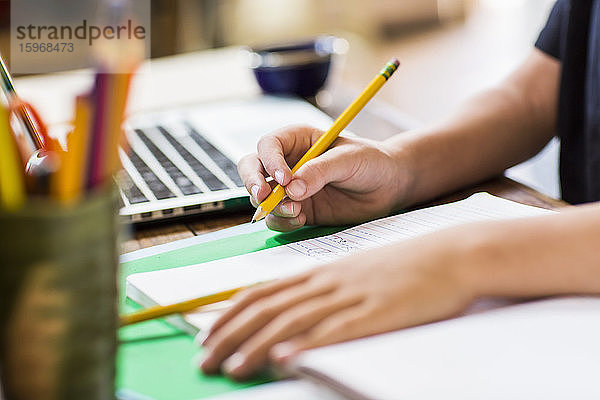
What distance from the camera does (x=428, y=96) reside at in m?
1.31

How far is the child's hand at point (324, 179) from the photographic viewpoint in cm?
64

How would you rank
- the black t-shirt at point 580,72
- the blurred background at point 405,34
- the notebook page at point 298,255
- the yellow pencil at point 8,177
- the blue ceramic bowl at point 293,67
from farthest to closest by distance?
1. the blurred background at point 405,34
2. the blue ceramic bowl at point 293,67
3. the black t-shirt at point 580,72
4. the notebook page at point 298,255
5. the yellow pencil at point 8,177

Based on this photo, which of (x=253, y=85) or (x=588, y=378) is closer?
(x=588, y=378)

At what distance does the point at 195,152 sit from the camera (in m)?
0.88

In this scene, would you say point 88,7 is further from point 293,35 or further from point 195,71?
point 195,71

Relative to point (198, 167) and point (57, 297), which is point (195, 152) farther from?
point (57, 297)

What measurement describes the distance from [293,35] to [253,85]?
1.83 metres

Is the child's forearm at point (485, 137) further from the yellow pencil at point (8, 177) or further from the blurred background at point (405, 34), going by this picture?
the yellow pencil at point (8, 177)

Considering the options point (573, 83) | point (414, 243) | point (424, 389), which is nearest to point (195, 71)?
point (573, 83)

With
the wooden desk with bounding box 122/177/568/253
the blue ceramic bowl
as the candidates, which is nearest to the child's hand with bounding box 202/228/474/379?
the wooden desk with bounding box 122/177/568/253

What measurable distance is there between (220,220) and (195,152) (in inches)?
6.7

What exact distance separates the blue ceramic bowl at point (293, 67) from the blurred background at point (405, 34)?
0.27 ft

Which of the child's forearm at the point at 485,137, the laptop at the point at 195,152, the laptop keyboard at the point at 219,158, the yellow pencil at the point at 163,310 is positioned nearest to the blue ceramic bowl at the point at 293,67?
the laptop at the point at 195,152

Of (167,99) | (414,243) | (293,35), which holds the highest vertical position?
(414,243)
